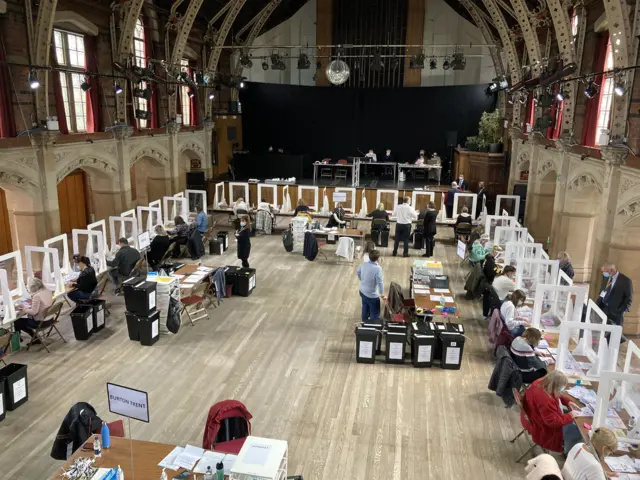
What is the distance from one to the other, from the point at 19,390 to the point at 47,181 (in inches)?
258

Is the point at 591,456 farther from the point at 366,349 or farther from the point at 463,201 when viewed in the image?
the point at 463,201

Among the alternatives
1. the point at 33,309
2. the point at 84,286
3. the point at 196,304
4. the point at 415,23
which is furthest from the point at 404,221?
the point at 415,23

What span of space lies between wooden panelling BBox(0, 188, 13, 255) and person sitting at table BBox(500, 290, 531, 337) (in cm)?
1320

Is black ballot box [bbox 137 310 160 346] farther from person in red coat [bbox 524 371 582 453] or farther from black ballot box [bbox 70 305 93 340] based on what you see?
person in red coat [bbox 524 371 582 453]

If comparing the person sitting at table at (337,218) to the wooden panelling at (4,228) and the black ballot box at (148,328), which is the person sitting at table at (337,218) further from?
the wooden panelling at (4,228)

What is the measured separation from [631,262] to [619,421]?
4978mm

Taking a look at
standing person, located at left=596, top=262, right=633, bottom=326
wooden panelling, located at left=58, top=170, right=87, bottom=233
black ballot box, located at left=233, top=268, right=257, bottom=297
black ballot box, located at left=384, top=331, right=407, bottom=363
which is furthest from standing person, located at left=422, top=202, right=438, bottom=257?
wooden panelling, located at left=58, top=170, right=87, bottom=233

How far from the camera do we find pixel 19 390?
7023mm

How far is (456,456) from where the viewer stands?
620cm

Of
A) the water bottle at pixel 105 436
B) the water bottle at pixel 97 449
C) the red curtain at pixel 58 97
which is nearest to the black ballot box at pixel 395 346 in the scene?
the water bottle at pixel 105 436

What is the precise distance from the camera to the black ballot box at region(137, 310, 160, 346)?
8865 mm

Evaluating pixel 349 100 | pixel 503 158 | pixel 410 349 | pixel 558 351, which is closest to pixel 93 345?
pixel 410 349

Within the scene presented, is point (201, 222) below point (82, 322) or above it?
above

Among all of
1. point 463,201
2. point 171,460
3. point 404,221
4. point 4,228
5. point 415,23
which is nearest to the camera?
point 171,460
